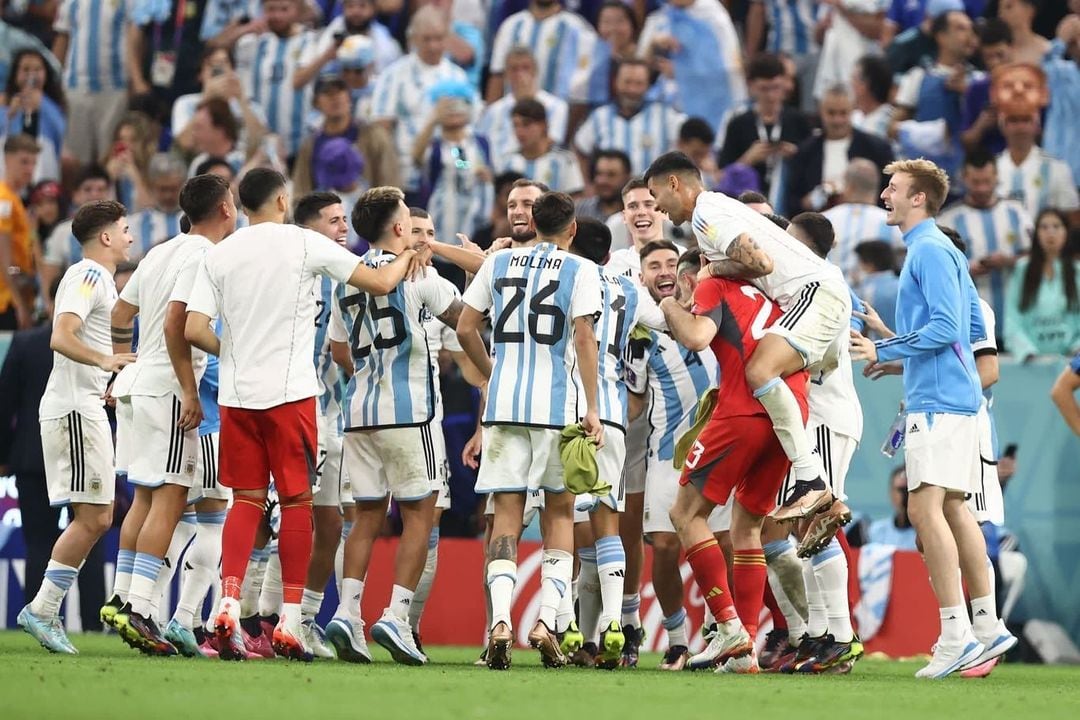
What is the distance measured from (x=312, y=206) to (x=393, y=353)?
4.56 ft

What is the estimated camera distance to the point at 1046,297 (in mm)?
14242

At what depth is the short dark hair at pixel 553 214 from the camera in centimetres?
960

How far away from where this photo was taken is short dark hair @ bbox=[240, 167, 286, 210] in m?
9.55

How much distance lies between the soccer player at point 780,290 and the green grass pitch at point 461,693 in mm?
1231

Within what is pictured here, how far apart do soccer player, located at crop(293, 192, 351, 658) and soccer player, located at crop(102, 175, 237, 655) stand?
732mm

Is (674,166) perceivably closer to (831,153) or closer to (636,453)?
(636,453)

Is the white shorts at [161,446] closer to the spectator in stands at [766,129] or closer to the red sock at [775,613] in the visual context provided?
the red sock at [775,613]

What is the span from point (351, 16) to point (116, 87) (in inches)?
109

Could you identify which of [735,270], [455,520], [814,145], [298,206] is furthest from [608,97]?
[735,270]

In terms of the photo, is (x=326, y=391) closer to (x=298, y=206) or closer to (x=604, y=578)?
(x=298, y=206)

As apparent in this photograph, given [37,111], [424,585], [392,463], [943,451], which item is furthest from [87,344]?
[37,111]

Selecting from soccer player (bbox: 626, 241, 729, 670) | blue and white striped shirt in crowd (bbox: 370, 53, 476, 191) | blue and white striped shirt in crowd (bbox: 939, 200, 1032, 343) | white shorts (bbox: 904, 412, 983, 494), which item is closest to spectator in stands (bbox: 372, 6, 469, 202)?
blue and white striped shirt in crowd (bbox: 370, 53, 476, 191)

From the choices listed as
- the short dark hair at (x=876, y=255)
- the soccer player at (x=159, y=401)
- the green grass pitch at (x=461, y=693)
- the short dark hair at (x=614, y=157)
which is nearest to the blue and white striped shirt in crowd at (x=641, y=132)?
the short dark hair at (x=614, y=157)

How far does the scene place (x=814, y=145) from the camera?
15.8 metres
